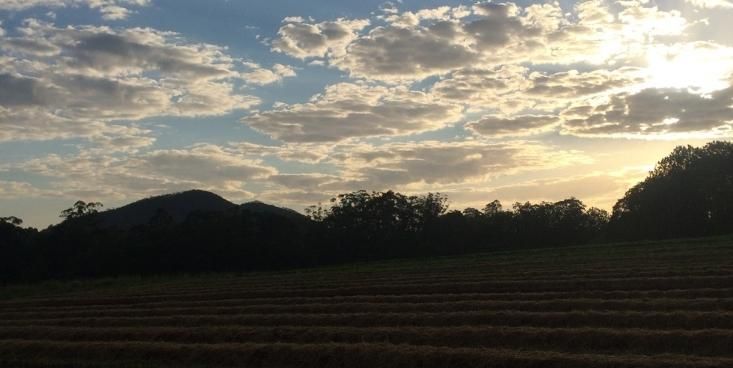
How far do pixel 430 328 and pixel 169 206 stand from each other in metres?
156

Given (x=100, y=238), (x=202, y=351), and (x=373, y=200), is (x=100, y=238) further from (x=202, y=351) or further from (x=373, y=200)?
(x=202, y=351)

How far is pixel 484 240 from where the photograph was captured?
292 feet

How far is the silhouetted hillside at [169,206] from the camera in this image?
15400 cm

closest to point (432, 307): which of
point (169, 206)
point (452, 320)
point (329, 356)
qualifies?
point (452, 320)

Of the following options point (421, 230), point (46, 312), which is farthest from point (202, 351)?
point (421, 230)

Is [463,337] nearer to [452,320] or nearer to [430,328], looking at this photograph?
[430,328]

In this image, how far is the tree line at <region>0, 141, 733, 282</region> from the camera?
78.0 meters

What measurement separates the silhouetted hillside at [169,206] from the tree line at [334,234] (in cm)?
6593

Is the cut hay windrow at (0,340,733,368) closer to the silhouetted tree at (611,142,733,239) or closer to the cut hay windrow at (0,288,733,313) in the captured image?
the cut hay windrow at (0,288,733,313)

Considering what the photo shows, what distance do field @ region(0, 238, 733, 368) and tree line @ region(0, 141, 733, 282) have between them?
54672 millimetres

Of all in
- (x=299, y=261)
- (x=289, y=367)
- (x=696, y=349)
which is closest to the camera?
(x=696, y=349)

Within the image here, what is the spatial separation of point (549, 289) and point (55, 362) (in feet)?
46.9

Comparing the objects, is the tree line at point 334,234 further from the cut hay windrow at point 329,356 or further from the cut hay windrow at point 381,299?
the cut hay windrow at point 329,356

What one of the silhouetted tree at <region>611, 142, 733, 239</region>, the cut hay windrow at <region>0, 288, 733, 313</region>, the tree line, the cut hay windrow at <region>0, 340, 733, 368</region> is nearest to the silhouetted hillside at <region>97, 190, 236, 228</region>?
the tree line
